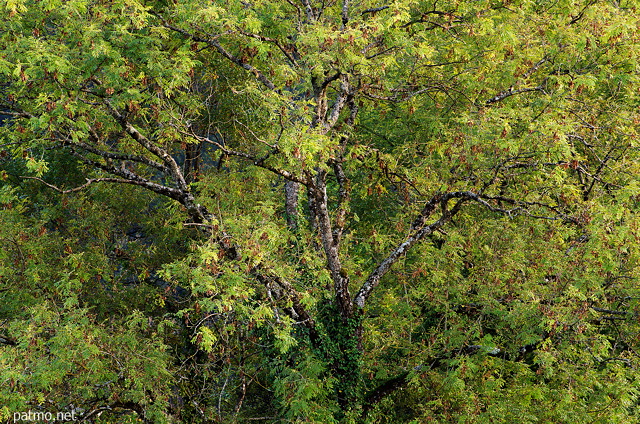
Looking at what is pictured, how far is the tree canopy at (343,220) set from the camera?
11461 millimetres

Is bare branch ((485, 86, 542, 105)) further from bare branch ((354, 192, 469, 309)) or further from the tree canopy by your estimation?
bare branch ((354, 192, 469, 309))

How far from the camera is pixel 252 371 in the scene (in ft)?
53.1

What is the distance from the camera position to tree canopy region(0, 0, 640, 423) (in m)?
11.5

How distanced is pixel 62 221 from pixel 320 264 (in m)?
7.93

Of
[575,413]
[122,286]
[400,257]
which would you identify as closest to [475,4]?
[400,257]

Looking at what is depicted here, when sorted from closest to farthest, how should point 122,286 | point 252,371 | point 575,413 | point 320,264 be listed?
1. point 575,413
2. point 320,264
3. point 252,371
4. point 122,286

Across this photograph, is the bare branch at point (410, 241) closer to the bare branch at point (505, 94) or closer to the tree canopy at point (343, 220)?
the tree canopy at point (343, 220)

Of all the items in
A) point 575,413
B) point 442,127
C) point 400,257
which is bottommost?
point 575,413

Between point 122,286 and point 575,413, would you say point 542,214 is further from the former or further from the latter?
point 122,286

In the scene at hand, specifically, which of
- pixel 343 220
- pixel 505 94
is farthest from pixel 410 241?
pixel 505 94

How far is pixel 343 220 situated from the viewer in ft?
47.3

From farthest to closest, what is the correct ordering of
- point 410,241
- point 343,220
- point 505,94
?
point 343,220 → point 410,241 → point 505,94

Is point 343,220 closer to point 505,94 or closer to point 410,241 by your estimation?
point 410,241

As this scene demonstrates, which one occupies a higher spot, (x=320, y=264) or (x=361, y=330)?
(x=320, y=264)
